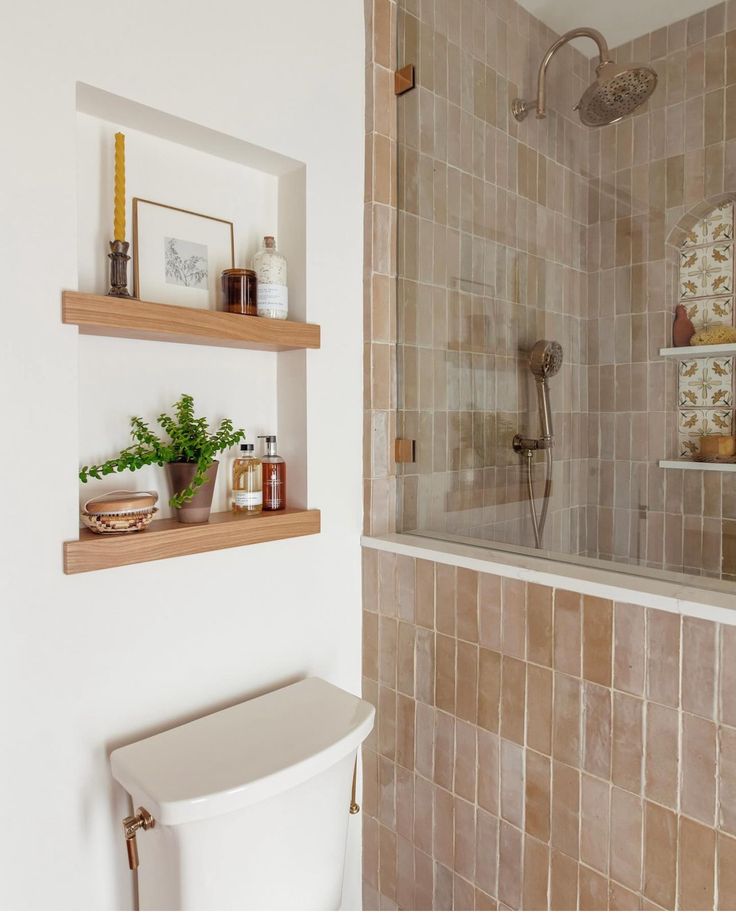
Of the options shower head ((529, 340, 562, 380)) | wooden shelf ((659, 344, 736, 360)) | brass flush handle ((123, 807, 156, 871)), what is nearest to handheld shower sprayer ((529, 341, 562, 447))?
shower head ((529, 340, 562, 380))

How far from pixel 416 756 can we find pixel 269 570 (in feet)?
1.68

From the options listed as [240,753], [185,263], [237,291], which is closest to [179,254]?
[185,263]

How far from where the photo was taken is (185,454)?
43.9 inches

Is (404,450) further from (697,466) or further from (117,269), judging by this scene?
(117,269)

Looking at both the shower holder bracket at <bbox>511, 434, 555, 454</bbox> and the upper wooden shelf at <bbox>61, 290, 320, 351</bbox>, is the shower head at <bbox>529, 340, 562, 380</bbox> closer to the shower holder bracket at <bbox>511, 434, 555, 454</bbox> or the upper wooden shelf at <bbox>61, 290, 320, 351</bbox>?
the shower holder bracket at <bbox>511, 434, 555, 454</bbox>

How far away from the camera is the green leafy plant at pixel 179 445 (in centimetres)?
108

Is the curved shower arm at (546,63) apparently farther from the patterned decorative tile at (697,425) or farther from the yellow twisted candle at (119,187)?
the yellow twisted candle at (119,187)

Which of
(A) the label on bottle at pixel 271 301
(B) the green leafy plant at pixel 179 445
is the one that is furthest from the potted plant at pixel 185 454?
(A) the label on bottle at pixel 271 301

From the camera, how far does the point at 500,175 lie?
52.9 inches

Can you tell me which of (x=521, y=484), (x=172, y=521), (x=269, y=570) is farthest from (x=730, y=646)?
(x=172, y=521)

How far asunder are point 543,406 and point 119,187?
95 centimetres

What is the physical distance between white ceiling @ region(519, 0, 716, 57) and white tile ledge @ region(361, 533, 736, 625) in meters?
1.04

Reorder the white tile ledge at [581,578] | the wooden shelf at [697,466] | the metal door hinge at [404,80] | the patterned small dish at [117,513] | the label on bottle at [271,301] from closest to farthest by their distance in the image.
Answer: the white tile ledge at [581,578] < the patterned small dish at [117,513] < the wooden shelf at [697,466] < the label on bottle at [271,301] < the metal door hinge at [404,80]

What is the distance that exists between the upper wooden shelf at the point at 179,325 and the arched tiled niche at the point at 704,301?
0.75 metres
